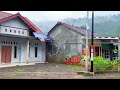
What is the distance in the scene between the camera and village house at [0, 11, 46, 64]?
18406 millimetres

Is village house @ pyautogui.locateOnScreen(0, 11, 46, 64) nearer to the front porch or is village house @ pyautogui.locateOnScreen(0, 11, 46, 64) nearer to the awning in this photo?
the awning

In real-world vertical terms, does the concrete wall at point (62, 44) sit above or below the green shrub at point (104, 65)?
above

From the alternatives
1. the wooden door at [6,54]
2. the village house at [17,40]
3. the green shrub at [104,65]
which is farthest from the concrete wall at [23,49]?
the green shrub at [104,65]

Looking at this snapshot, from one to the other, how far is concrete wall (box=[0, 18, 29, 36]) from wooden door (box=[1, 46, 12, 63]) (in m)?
1.12

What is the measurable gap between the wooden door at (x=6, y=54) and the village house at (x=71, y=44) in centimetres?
543

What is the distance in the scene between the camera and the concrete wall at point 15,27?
1829 cm

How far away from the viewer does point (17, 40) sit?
20.0 m

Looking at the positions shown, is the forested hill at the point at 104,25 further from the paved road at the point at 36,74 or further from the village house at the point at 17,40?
the paved road at the point at 36,74

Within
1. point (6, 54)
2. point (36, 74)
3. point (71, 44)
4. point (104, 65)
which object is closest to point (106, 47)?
point (71, 44)

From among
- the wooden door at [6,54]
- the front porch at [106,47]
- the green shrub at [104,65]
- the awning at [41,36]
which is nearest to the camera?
the green shrub at [104,65]

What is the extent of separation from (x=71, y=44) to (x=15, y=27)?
18.2 ft

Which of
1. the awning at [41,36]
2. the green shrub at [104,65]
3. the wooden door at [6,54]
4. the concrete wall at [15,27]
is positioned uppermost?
the concrete wall at [15,27]
